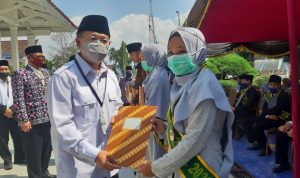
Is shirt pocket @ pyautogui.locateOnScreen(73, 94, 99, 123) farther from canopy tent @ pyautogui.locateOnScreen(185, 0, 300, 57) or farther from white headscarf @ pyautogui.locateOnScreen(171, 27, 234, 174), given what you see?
canopy tent @ pyautogui.locateOnScreen(185, 0, 300, 57)

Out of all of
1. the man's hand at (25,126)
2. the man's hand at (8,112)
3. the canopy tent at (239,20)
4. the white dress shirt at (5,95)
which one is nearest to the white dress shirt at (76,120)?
the man's hand at (25,126)

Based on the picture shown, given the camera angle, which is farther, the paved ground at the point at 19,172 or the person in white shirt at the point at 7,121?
the person in white shirt at the point at 7,121

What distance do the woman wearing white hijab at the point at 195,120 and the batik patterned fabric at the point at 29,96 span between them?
3.05m

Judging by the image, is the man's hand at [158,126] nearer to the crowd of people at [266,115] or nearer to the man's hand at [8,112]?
the crowd of people at [266,115]

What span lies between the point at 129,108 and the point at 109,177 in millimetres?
512

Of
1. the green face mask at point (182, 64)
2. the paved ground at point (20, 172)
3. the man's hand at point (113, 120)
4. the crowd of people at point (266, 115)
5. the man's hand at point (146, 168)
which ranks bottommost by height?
the paved ground at point (20, 172)

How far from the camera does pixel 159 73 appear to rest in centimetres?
423

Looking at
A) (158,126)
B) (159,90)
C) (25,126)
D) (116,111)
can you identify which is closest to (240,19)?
(159,90)

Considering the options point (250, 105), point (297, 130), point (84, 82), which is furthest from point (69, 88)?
point (250, 105)

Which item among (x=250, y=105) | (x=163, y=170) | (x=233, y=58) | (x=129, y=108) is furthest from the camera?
(x=233, y=58)

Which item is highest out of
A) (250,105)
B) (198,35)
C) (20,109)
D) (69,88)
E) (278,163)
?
(198,35)

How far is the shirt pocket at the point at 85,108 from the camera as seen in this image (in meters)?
2.33

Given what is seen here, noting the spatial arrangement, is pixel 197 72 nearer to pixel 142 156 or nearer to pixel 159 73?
pixel 142 156

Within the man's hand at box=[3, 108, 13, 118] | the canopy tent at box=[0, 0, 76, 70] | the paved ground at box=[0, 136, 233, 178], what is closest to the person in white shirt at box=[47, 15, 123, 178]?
the paved ground at box=[0, 136, 233, 178]
